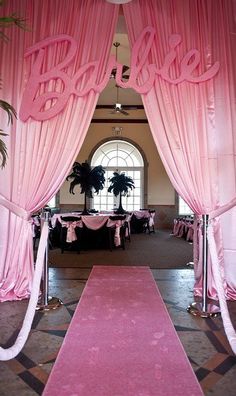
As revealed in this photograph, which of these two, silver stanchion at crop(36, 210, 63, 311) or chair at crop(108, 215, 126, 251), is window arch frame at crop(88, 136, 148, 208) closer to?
chair at crop(108, 215, 126, 251)

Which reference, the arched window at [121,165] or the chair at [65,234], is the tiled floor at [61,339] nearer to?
the chair at [65,234]

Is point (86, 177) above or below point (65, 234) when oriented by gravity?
above

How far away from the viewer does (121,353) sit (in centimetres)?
233

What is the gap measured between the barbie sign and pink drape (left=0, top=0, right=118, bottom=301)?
51 mm

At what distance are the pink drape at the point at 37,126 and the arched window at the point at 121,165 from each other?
8888 mm

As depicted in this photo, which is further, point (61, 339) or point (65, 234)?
point (65, 234)

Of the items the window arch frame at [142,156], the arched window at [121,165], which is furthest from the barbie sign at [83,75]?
the arched window at [121,165]

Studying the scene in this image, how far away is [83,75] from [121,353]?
2.70 metres

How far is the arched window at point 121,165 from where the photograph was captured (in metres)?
12.5

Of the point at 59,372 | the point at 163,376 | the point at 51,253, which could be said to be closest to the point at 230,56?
the point at 163,376

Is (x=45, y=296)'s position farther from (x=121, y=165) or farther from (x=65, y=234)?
(x=121, y=165)

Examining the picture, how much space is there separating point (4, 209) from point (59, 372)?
2028 millimetres

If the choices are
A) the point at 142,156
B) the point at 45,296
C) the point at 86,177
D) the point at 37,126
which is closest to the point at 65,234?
the point at 86,177

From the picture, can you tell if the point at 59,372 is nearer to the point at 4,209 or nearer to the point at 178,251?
the point at 4,209
